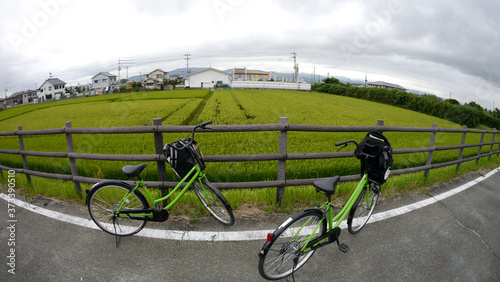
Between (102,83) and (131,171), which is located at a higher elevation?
(102,83)

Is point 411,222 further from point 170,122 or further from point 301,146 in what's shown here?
point 170,122

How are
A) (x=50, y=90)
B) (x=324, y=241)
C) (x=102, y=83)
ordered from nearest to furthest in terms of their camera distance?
(x=324, y=241)
(x=50, y=90)
(x=102, y=83)

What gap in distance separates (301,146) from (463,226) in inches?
218

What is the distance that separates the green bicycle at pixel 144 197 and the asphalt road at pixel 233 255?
177 mm

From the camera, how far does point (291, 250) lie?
90.8 inches

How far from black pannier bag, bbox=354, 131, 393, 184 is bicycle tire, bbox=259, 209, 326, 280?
918 mm

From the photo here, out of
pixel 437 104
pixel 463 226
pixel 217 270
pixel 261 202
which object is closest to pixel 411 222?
pixel 463 226

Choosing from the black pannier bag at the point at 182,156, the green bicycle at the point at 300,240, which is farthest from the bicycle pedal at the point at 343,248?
the black pannier bag at the point at 182,156

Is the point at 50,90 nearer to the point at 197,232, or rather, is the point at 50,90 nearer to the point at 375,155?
the point at 197,232

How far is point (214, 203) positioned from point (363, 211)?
203cm

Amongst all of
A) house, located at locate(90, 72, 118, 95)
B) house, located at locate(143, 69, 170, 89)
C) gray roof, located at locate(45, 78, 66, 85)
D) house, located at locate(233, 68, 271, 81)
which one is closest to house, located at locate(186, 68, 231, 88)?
house, located at locate(233, 68, 271, 81)

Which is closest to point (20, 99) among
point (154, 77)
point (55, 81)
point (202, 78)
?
point (55, 81)

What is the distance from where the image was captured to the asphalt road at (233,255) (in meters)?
2.38

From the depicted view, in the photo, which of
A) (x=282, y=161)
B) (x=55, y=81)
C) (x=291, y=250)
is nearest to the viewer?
(x=291, y=250)
